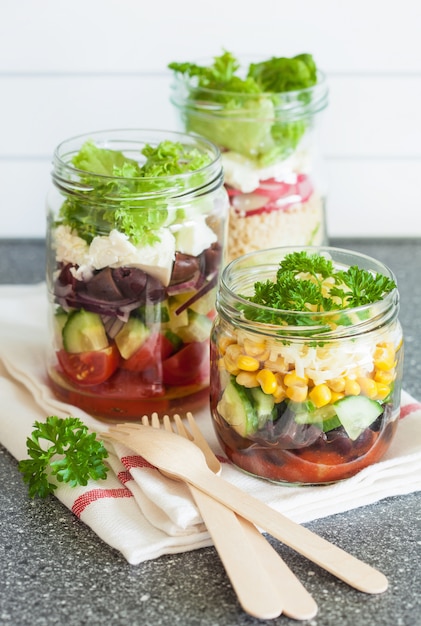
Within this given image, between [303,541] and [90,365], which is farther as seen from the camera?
[90,365]

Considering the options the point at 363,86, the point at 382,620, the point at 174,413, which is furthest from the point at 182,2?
the point at 382,620

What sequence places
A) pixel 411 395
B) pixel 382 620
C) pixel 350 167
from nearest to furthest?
pixel 382 620 → pixel 411 395 → pixel 350 167

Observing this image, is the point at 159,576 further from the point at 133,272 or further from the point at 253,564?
the point at 133,272

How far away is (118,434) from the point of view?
1.18 metres

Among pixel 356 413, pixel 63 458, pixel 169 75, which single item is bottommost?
pixel 63 458

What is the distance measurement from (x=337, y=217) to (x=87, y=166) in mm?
846

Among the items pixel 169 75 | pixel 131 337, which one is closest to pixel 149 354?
pixel 131 337

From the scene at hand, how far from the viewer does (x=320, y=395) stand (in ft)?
3.44

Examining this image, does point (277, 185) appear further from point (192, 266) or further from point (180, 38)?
point (180, 38)

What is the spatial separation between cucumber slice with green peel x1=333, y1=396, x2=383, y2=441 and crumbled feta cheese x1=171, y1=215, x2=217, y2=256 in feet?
→ 0.97

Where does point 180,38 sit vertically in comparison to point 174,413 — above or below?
above

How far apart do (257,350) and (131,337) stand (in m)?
0.22

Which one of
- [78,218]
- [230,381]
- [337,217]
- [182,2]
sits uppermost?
[182,2]

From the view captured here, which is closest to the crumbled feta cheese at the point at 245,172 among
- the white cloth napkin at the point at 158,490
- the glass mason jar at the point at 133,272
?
the glass mason jar at the point at 133,272
